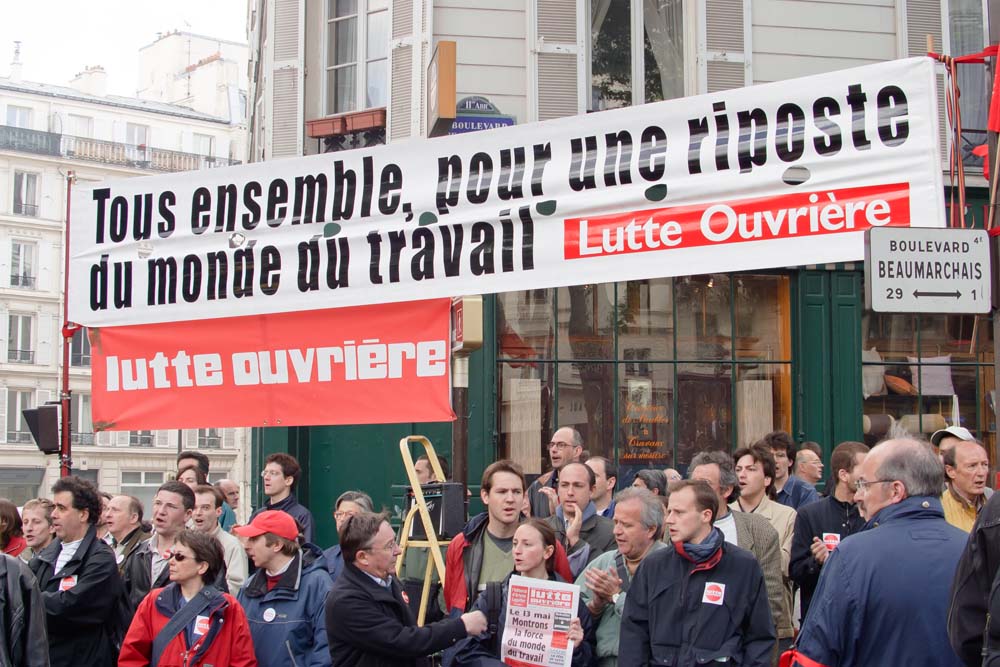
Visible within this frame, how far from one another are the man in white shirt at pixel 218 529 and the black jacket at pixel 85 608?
0.78m

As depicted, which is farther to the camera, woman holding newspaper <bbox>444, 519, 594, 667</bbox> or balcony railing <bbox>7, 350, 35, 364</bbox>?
balcony railing <bbox>7, 350, 35, 364</bbox>

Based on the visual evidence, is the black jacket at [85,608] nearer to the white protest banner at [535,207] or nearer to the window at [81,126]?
the white protest banner at [535,207]

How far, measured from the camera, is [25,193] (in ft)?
187

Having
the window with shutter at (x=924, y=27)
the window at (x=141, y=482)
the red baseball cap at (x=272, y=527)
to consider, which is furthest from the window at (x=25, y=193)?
the red baseball cap at (x=272, y=527)

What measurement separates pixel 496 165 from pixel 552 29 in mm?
6781

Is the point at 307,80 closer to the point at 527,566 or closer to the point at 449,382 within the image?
the point at 449,382

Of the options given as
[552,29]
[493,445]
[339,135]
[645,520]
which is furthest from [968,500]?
[339,135]

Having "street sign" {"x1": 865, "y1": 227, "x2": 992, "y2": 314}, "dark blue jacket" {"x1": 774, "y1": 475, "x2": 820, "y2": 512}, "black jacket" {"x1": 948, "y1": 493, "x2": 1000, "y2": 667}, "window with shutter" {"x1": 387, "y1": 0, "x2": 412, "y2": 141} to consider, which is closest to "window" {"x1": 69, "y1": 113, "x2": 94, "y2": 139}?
"window with shutter" {"x1": 387, "y1": 0, "x2": 412, "y2": 141}

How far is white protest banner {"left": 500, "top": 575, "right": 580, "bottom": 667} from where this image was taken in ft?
21.3

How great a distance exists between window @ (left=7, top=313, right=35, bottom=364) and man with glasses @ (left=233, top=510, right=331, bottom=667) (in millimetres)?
50878

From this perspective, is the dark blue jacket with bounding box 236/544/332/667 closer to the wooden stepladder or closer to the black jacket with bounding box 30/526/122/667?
the black jacket with bounding box 30/526/122/667

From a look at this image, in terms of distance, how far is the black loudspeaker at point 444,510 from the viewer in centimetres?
875

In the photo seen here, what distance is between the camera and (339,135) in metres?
15.6

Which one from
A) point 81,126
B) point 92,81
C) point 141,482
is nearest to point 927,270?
point 141,482
